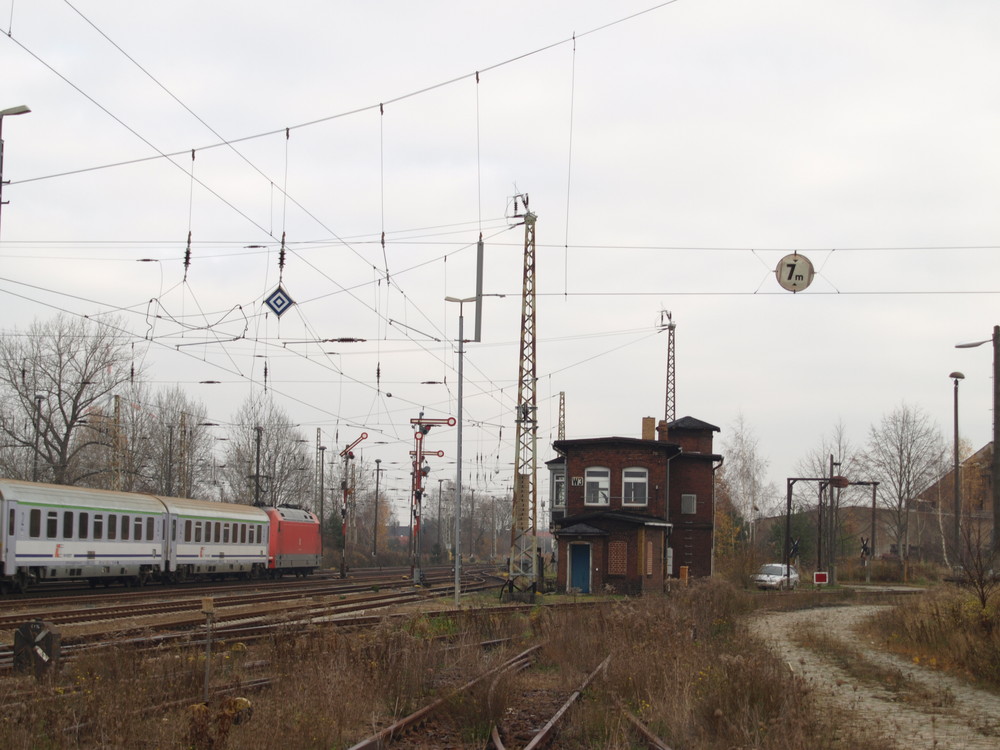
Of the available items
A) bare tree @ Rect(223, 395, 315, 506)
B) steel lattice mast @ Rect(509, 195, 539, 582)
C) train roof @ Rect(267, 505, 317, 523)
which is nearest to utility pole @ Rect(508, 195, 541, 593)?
steel lattice mast @ Rect(509, 195, 539, 582)

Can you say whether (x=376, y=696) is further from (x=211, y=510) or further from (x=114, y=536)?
(x=211, y=510)

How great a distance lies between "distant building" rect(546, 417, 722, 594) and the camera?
40.2 metres

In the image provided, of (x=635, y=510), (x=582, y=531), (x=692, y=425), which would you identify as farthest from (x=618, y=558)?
(x=692, y=425)

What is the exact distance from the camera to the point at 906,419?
69125mm

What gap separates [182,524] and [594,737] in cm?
3035

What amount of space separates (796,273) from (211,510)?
28.0m

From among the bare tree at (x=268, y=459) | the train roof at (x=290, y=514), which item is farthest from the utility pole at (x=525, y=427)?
the bare tree at (x=268, y=459)

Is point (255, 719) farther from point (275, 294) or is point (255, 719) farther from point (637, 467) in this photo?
point (637, 467)

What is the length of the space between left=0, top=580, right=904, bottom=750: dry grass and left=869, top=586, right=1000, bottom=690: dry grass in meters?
4.20

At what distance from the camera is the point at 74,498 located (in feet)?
103

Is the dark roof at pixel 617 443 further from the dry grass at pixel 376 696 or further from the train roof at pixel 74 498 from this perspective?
the dry grass at pixel 376 696

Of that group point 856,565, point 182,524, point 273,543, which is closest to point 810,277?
point 182,524

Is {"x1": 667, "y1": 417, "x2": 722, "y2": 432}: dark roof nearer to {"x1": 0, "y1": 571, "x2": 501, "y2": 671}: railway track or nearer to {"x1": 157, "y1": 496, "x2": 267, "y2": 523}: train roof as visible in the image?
{"x1": 0, "y1": 571, "x2": 501, "y2": 671}: railway track

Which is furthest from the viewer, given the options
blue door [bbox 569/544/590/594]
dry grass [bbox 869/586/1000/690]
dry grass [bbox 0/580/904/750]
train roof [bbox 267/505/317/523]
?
train roof [bbox 267/505/317/523]
